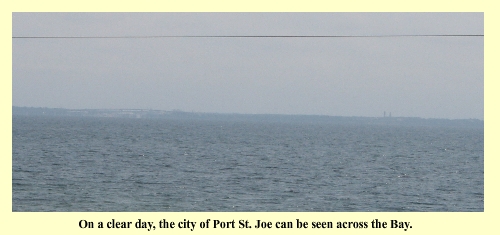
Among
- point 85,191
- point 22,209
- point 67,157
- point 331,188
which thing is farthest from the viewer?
point 67,157

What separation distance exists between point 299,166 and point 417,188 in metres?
15.3

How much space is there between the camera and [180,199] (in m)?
37.7

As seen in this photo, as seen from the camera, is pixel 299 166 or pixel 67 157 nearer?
pixel 299 166

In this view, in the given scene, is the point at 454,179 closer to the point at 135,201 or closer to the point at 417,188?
the point at 417,188

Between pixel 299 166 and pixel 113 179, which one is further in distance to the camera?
pixel 299 166

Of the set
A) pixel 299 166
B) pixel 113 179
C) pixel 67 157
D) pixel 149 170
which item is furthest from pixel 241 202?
pixel 67 157

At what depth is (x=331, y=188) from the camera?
1735 inches

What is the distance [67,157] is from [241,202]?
32.7 m

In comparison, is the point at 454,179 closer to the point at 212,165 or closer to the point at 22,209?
the point at 212,165

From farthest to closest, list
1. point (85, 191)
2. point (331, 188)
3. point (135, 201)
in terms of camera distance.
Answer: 1. point (331, 188)
2. point (85, 191)
3. point (135, 201)

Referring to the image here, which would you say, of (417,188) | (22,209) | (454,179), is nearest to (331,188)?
(417,188)
